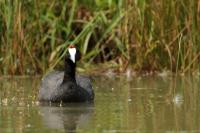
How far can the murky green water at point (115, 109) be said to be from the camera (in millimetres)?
7906

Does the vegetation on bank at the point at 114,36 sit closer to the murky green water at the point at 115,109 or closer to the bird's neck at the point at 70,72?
the murky green water at the point at 115,109

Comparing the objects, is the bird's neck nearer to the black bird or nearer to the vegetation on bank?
the black bird

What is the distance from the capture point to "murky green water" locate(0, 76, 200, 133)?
25.9 ft

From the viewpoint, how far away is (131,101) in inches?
394

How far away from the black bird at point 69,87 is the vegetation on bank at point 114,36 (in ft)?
7.10

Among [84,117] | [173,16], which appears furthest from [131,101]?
[173,16]

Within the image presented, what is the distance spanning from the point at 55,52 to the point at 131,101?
11.8 feet

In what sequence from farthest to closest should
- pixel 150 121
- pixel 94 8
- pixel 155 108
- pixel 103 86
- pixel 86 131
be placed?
pixel 94 8 → pixel 103 86 → pixel 155 108 → pixel 150 121 → pixel 86 131

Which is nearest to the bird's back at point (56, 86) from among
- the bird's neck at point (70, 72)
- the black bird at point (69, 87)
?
the black bird at point (69, 87)

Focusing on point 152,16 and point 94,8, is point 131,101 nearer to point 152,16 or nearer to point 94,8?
point 152,16

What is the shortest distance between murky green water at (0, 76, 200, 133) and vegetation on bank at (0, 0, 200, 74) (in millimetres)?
495

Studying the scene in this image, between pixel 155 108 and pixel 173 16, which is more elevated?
pixel 173 16

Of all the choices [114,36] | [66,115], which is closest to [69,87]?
[66,115]

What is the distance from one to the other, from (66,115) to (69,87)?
1366 millimetres
